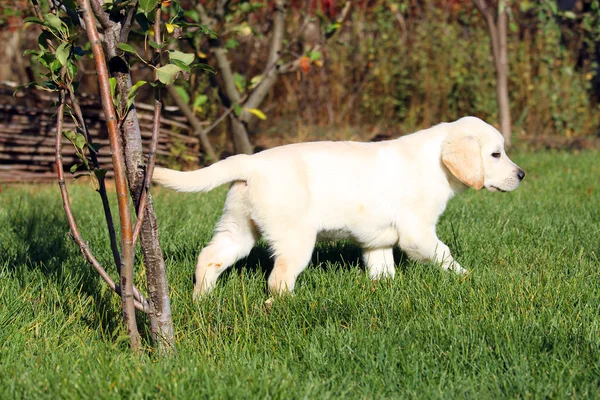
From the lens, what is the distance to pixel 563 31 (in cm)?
1274

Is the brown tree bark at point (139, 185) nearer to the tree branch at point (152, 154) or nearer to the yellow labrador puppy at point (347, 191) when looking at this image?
the tree branch at point (152, 154)

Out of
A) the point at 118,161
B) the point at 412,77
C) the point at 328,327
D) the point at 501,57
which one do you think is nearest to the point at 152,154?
the point at 118,161

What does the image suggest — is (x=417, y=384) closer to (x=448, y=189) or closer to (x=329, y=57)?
(x=448, y=189)

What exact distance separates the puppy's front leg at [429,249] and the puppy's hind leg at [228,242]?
2.62 ft

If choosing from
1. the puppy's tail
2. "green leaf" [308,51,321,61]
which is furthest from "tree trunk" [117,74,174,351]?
"green leaf" [308,51,321,61]

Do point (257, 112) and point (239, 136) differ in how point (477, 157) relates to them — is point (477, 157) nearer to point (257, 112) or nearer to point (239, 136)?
point (257, 112)

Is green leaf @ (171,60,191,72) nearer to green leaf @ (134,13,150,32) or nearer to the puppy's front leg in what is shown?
green leaf @ (134,13,150,32)

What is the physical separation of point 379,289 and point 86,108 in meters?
5.56

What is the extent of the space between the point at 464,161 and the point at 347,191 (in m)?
0.66

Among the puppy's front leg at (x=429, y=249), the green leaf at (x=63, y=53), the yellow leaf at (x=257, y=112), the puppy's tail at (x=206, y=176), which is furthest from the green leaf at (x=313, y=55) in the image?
the green leaf at (x=63, y=53)

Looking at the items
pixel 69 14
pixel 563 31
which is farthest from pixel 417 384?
pixel 563 31

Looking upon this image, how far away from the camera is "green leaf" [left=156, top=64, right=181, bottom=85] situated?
2541 mm

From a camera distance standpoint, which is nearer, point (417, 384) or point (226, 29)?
point (417, 384)

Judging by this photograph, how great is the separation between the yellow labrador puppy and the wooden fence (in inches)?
179
